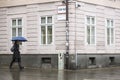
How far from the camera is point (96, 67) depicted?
95.1ft

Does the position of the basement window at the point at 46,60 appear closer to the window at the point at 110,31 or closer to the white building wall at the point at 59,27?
the white building wall at the point at 59,27

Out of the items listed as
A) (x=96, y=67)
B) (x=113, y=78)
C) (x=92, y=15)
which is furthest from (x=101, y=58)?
A: (x=113, y=78)

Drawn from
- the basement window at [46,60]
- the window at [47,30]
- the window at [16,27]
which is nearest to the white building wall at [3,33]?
the window at [16,27]

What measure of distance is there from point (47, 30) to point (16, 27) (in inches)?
122

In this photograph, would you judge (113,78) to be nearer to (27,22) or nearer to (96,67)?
(96,67)

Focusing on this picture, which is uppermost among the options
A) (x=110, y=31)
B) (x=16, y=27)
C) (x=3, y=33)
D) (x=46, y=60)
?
(x=16, y=27)

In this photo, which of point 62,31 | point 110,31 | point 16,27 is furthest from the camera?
point 110,31

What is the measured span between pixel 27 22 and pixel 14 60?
11.9ft

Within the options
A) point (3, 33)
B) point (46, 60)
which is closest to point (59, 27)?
point (46, 60)

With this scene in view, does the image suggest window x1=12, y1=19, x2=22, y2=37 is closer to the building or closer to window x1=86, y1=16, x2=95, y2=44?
the building

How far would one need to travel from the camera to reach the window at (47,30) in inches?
1098

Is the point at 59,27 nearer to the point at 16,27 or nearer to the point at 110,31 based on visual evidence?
the point at 16,27

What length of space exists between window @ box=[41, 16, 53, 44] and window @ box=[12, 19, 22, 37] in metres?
2.24

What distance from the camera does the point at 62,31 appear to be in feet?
88.3
